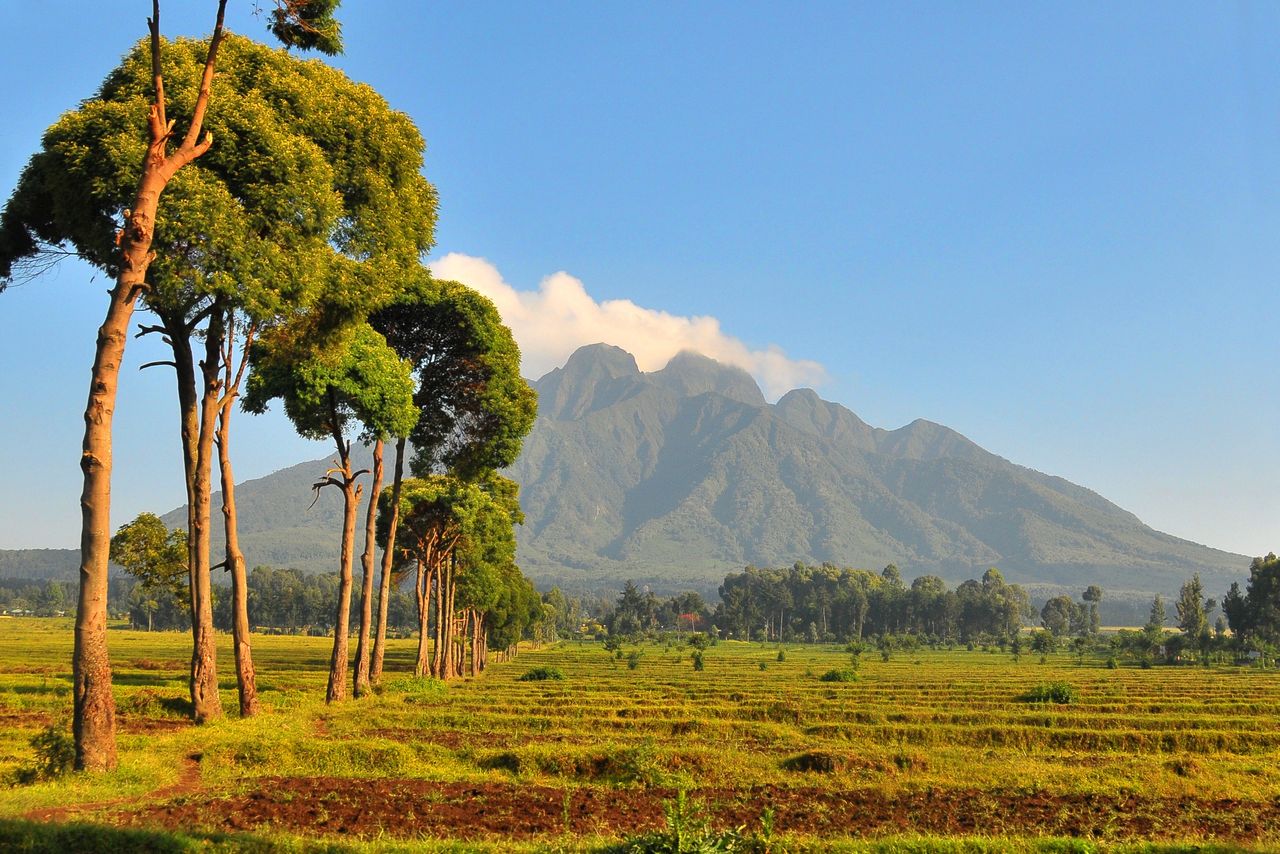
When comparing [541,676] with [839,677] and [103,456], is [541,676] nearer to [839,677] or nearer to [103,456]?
[839,677]

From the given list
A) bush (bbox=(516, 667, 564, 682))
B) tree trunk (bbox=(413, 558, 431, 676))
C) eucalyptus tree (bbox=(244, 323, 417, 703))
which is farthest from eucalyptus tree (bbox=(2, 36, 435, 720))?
bush (bbox=(516, 667, 564, 682))

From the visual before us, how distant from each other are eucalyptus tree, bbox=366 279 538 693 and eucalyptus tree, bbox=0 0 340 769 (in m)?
14.3

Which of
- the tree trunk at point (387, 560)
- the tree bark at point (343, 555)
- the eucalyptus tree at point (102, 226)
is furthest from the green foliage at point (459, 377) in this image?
the eucalyptus tree at point (102, 226)

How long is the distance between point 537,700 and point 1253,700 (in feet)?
135

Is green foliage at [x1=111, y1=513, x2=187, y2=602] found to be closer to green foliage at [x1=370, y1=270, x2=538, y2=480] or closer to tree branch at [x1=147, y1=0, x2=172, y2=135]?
green foliage at [x1=370, y1=270, x2=538, y2=480]

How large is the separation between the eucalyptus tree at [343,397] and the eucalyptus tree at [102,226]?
6.78 metres

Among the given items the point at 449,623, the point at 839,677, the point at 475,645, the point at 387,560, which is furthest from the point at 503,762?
the point at 475,645

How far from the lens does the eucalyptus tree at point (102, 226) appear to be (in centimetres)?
1512

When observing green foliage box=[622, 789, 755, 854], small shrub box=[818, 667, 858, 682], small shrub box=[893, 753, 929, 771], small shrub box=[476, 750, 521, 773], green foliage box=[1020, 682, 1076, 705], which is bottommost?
small shrub box=[818, 667, 858, 682]

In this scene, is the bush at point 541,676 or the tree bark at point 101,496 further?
the bush at point 541,676

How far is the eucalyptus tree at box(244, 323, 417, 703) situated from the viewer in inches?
1113

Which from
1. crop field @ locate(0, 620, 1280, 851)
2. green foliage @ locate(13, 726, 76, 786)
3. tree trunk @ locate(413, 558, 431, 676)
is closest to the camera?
crop field @ locate(0, 620, 1280, 851)

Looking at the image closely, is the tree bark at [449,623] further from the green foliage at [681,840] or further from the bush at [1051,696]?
the green foliage at [681,840]

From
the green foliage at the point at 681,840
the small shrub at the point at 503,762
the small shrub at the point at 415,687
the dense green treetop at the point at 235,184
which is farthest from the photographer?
the small shrub at the point at 415,687
